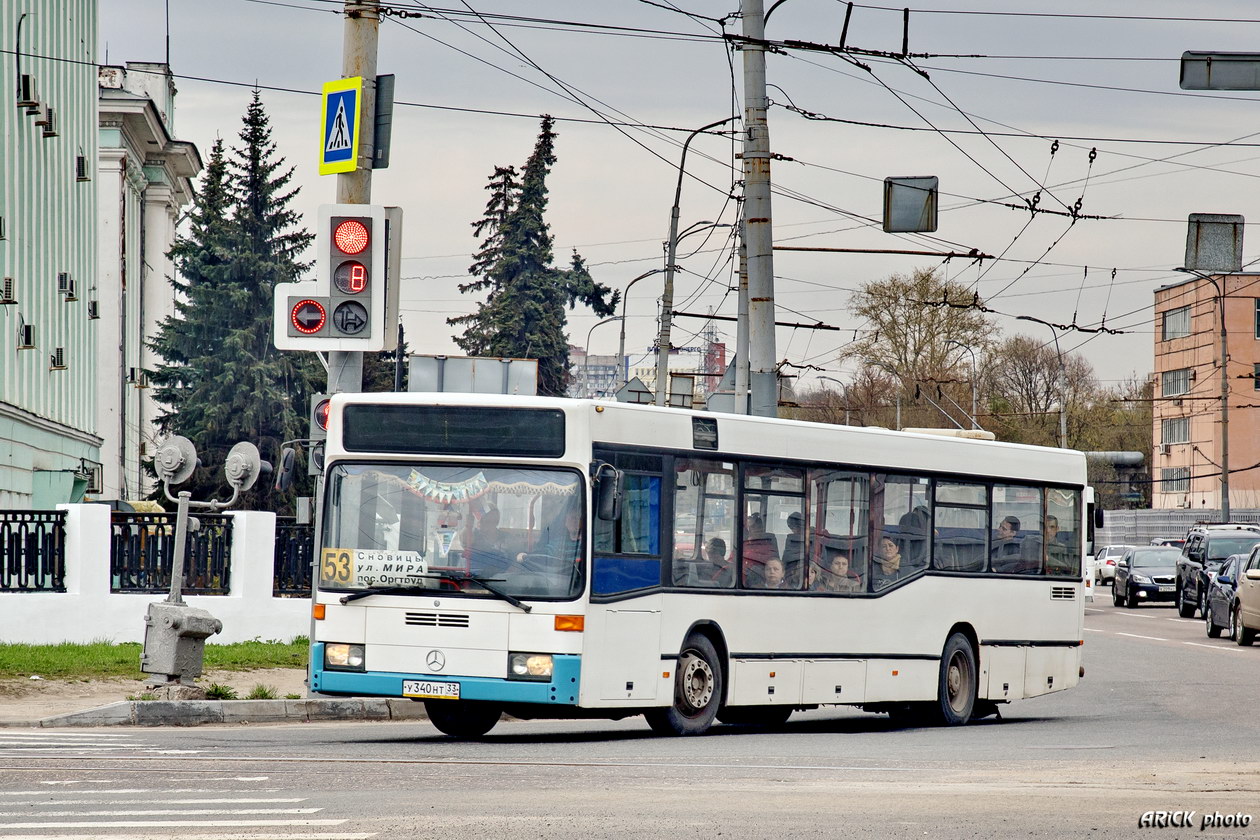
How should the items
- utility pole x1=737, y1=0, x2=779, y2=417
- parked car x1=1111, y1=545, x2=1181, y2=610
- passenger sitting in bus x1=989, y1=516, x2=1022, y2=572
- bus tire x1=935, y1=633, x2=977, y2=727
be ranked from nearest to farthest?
bus tire x1=935, y1=633, x2=977, y2=727 < passenger sitting in bus x1=989, y1=516, x2=1022, y2=572 < utility pole x1=737, y1=0, x2=779, y2=417 < parked car x1=1111, y1=545, x2=1181, y2=610

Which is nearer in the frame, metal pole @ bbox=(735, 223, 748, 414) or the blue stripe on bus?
the blue stripe on bus

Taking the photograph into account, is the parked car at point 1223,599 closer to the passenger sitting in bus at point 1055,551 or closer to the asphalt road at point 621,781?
→ the passenger sitting in bus at point 1055,551

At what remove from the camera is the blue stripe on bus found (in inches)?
521

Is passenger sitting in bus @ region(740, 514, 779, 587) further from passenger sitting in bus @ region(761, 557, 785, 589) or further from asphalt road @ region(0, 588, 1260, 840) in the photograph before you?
asphalt road @ region(0, 588, 1260, 840)

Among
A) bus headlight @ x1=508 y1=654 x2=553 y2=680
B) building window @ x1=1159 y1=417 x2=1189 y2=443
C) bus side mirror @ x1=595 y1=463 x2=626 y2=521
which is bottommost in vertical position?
bus headlight @ x1=508 y1=654 x2=553 y2=680

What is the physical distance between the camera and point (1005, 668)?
18.2 meters

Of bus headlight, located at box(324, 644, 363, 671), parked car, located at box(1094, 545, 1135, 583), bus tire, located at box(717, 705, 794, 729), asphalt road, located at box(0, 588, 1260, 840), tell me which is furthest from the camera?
parked car, located at box(1094, 545, 1135, 583)

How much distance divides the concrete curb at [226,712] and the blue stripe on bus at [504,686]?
2674mm

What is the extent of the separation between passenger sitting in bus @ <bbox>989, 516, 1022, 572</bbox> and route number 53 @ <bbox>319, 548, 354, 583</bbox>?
6.87m

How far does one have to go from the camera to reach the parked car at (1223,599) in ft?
108

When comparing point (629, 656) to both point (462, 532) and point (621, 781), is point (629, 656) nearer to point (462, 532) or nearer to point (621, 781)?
point (462, 532)

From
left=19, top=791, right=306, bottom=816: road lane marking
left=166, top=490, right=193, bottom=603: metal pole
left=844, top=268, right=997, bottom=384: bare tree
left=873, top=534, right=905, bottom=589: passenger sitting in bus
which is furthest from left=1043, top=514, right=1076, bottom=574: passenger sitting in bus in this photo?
left=844, top=268, right=997, bottom=384: bare tree

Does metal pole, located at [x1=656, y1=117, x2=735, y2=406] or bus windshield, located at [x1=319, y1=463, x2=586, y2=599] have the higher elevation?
metal pole, located at [x1=656, y1=117, x2=735, y2=406]

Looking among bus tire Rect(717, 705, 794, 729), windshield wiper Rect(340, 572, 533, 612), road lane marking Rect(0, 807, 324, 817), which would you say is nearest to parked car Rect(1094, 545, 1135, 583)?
bus tire Rect(717, 705, 794, 729)
